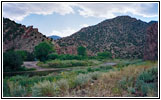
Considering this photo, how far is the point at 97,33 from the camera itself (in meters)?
40.2

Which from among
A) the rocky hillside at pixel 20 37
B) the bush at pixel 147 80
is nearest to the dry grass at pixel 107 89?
the bush at pixel 147 80

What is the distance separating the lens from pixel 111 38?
36.5 m

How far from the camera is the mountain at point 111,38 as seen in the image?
31.4m

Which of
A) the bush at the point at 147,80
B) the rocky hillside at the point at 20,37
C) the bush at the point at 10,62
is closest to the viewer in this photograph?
the bush at the point at 147,80

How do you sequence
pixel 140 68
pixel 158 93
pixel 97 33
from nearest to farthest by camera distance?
pixel 158 93 < pixel 140 68 < pixel 97 33

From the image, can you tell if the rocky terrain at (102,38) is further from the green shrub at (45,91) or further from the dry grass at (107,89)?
the green shrub at (45,91)

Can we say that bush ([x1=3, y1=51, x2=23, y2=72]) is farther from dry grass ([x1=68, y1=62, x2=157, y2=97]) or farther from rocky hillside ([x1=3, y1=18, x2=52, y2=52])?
dry grass ([x1=68, y1=62, x2=157, y2=97])

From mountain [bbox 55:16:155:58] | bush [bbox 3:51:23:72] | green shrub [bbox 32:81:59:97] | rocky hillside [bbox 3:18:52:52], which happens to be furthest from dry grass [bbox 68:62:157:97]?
mountain [bbox 55:16:155:58]

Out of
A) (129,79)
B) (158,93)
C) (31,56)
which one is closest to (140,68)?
(129,79)

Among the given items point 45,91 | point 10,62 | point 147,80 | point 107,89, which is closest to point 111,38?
point 10,62

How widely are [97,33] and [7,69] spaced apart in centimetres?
2730

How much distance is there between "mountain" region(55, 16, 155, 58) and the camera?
1236 inches

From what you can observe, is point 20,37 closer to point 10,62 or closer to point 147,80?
point 10,62

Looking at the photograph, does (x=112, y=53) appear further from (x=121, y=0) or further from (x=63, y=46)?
(x=121, y=0)
